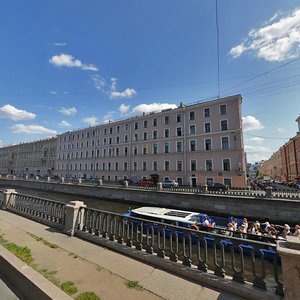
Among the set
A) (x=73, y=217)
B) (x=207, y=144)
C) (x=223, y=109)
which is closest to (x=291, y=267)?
(x=73, y=217)

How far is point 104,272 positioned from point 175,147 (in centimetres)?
3516

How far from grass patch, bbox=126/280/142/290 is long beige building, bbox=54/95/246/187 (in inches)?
1188

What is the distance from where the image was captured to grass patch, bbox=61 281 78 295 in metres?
3.35

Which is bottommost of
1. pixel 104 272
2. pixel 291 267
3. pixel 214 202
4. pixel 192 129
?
pixel 214 202

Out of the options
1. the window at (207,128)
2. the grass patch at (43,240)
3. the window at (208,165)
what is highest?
the window at (207,128)

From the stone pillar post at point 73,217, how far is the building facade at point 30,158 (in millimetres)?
64115

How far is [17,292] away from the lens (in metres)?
3.56

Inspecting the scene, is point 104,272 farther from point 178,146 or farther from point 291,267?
point 178,146

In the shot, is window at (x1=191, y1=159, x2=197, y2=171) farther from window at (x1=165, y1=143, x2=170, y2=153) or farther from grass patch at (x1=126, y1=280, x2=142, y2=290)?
grass patch at (x1=126, y1=280, x2=142, y2=290)

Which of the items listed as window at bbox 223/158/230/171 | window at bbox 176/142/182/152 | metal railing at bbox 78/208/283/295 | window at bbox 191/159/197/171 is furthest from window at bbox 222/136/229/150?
metal railing at bbox 78/208/283/295

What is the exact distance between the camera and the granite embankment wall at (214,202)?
17219 millimetres

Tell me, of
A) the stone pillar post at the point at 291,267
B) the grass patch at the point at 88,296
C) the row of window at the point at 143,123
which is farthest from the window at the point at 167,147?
the stone pillar post at the point at 291,267

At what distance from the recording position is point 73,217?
259 inches

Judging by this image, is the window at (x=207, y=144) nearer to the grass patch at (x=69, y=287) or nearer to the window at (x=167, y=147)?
the window at (x=167, y=147)
